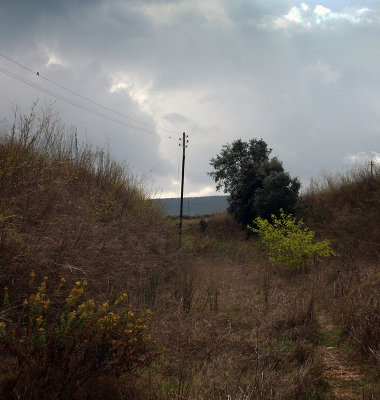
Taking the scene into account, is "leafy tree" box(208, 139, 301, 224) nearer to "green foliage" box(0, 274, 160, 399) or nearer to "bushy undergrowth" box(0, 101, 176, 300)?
"bushy undergrowth" box(0, 101, 176, 300)

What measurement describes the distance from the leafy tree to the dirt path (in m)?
19.3

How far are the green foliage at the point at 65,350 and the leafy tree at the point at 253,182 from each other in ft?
70.5

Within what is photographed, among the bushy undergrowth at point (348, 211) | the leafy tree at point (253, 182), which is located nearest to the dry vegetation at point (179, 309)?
the bushy undergrowth at point (348, 211)

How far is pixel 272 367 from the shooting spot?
365 centimetres

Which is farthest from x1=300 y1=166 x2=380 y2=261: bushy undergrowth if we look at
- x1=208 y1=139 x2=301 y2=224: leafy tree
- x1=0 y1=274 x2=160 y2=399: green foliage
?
x1=0 y1=274 x2=160 y2=399: green foliage

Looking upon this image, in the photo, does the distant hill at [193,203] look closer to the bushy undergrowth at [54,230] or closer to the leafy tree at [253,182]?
the leafy tree at [253,182]

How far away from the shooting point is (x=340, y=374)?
11.6 feet

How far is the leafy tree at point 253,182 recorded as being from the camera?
920 inches

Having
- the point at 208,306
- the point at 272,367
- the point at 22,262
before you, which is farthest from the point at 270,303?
the point at 22,262

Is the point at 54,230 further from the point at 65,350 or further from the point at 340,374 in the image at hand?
the point at 340,374

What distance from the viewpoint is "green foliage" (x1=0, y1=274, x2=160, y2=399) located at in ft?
7.98

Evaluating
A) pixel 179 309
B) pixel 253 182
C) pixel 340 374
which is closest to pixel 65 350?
pixel 179 309

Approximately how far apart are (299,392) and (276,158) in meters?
24.2

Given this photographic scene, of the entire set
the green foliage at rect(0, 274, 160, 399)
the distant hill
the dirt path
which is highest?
the distant hill
